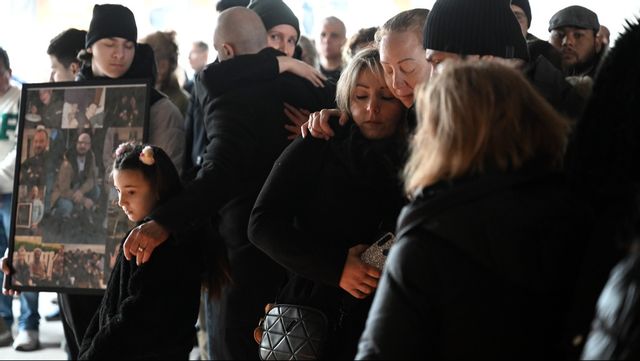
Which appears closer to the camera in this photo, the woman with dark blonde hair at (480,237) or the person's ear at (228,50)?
the woman with dark blonde hair at (480,237)

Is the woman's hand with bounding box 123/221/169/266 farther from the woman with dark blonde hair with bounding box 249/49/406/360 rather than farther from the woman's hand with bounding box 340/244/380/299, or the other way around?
the woman's hand with bounding box 340/244/380/299

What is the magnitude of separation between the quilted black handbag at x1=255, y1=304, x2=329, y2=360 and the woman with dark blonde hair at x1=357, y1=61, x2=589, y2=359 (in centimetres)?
76

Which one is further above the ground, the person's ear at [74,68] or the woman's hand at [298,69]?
the woman's hand at [298,69]

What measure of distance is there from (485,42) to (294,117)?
1487 mm

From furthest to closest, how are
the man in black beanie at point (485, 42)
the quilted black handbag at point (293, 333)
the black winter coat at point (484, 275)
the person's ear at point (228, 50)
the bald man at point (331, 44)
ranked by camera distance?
the bald man at point (331, 44)
the person's ear at point (228, 50)
the quilted black handbag at point (293, 333)
the man in black beanie at point (485, 42)
the black winter coat at point (484, 275)

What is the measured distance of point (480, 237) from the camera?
5.58ft

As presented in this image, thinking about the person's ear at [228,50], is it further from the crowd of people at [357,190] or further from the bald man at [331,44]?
the bald man at [331,44]

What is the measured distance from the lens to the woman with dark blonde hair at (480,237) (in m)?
1.69

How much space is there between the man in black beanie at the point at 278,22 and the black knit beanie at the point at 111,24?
0.54 meters

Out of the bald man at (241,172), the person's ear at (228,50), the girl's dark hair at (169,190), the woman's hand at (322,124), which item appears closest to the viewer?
the woman's hand at (322,124)

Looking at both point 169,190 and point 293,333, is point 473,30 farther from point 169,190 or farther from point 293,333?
point 169,190

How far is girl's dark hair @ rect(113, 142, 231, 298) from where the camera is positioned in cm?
346

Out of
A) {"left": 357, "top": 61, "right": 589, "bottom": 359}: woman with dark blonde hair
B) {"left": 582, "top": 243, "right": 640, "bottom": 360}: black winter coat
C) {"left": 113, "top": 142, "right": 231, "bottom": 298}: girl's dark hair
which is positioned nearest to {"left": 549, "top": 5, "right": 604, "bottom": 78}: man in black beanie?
{"left": 113, "top": 142, "right": 231, "bottom": 298}: girl's dark hair

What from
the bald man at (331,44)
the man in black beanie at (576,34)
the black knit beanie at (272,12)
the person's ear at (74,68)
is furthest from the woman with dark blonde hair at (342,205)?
the bald man at (331,44)
